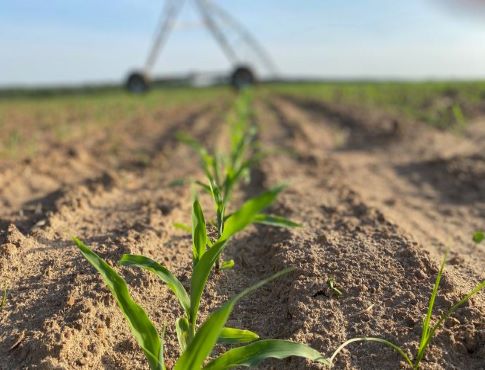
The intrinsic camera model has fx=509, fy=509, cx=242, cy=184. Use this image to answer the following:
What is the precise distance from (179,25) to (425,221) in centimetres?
1644

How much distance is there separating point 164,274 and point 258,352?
35cm

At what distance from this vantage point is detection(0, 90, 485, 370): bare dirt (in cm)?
152

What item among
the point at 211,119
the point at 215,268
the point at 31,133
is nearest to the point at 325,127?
the point at 211,119

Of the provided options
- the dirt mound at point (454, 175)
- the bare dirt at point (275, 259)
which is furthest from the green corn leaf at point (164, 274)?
the dirt mound at point (454, 175)

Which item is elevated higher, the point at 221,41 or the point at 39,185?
the point at 221,41

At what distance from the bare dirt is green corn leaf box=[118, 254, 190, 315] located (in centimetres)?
23

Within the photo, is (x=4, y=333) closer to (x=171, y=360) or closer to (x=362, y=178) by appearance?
(x=171, y=360)

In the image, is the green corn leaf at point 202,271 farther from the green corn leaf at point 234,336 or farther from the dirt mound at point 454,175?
the dirt mound at point 454,175

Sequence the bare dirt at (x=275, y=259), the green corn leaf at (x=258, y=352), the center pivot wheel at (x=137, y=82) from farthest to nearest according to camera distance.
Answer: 1. the center pivot wheel at (x=137, y=82)
2. the bare dirt at (x=275, y=259)
3. the green corn leaf at (x=258, y=352)

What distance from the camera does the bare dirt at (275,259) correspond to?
5.00 ft

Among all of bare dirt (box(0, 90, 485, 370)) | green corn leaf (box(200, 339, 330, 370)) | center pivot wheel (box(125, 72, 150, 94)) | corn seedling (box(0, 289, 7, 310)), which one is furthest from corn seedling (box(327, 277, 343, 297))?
center pivot wheel (box(125, 72, 150, 94))

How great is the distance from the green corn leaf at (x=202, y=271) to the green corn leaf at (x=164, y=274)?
4 cm

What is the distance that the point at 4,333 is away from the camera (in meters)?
1.57

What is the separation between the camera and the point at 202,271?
132 centimetres
